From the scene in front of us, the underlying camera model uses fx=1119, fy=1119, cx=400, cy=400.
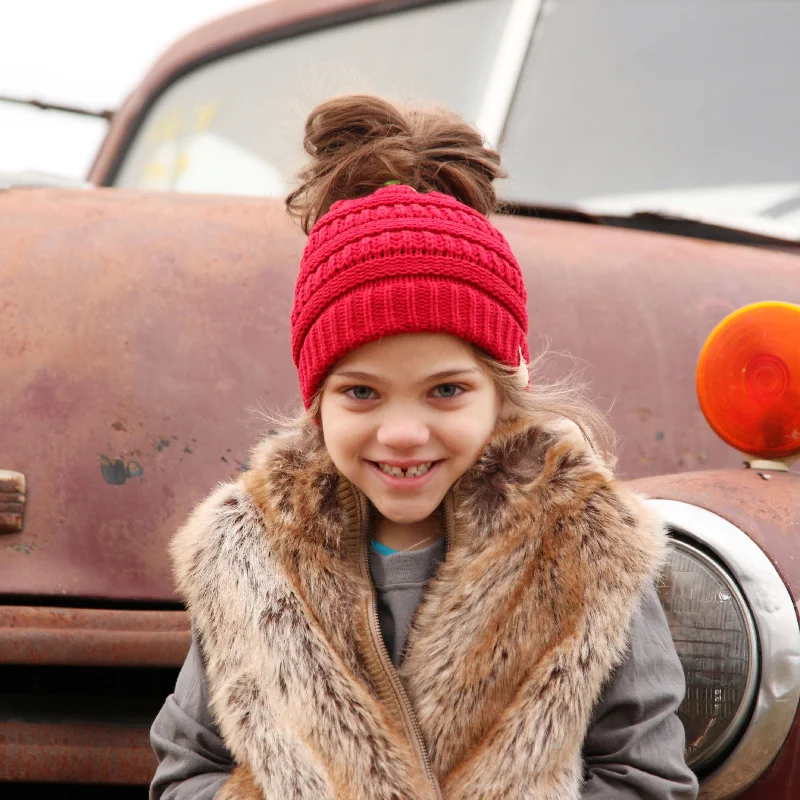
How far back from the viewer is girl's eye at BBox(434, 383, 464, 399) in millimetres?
1457

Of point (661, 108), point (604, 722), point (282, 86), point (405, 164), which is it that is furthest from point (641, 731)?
point (282, 86)

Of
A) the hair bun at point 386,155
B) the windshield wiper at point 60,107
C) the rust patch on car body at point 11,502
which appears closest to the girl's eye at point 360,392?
the hair bun at point 386,155

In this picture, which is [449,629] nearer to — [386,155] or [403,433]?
[403,433]

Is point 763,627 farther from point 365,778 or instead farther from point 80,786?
point 80,786

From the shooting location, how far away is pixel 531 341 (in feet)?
6.58

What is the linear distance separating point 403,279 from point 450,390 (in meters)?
0.16

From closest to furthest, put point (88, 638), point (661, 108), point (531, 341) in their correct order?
point (88, 638), point (531, 341), point (661, 108)

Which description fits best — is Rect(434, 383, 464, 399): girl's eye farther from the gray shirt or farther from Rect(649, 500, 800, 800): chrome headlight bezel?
Rect(649, 500, 800, 800): chrome headlight bezel

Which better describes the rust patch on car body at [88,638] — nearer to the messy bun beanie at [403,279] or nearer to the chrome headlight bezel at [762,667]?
the messy bun beanie at [403,279]

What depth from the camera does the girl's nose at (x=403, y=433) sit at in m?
1.40

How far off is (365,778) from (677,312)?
1.13 m

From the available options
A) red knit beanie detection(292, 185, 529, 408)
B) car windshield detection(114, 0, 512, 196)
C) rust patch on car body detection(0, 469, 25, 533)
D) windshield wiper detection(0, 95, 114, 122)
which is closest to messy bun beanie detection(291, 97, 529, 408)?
red knit beanie detection(292, 185, 529, 408)

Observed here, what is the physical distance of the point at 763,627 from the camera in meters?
1.35

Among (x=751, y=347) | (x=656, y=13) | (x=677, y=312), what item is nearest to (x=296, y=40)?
(x=656, y=13)
